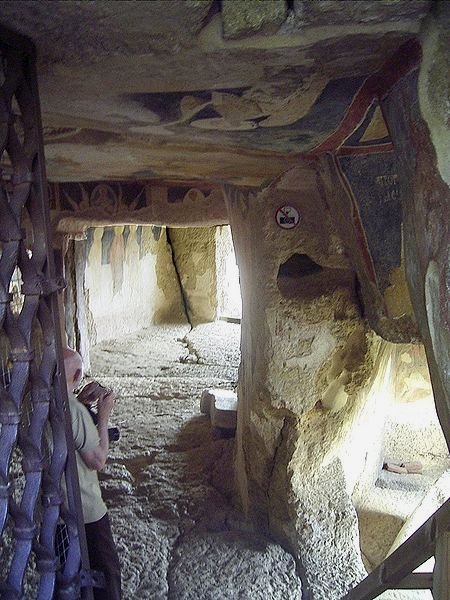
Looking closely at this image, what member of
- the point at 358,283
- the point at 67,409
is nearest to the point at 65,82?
the point at 67,409

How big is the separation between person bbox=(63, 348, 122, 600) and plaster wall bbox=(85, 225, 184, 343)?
5280 mm

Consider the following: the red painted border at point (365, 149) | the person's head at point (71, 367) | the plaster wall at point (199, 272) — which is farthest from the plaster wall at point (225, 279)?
the person's head at point (71, 367)

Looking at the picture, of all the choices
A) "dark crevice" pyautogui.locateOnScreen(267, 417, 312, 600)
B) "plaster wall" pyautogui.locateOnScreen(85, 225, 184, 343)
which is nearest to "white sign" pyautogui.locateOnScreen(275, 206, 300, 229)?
"dark crevice" pyautogui.locateOnScreen(267, 417, 312, 600)

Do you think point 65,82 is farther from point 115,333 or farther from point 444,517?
point 115,333

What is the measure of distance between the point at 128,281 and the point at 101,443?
21.2ft

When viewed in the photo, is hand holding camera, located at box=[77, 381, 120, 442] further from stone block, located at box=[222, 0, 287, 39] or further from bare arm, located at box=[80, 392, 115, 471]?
stone block, located at box=[222, 0, 287, 39]

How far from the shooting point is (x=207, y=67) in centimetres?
140

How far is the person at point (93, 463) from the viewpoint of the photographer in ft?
6.06

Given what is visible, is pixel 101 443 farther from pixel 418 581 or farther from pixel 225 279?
pixel 225 279

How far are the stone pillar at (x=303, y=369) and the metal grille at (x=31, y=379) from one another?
1382mm

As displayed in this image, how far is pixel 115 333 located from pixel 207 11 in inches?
278

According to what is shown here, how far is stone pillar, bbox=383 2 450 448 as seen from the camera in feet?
4.09

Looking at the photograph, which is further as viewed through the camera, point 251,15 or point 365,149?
point 365,149

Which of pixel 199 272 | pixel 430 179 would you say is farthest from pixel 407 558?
pixel 199 272
